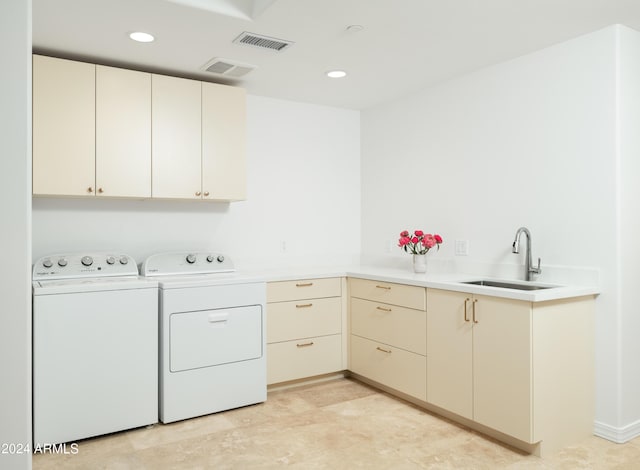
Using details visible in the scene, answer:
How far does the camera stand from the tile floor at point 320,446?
2441mm

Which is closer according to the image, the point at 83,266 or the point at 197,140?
the point at 83,266

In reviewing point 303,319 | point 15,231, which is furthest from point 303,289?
point 15,231

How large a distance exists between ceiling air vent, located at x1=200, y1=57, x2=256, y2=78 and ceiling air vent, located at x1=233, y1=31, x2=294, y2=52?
1.11ft

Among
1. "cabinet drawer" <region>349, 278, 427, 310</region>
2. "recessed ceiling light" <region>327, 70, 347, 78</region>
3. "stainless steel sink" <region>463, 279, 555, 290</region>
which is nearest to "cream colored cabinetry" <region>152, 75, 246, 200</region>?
"recessed ceiling light" <region>327, 70, 347, 78</region>

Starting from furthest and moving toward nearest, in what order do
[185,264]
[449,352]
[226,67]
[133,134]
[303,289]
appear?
1. [303,289]
2. [185,264]
3. [226,67]
4. [133,134]
5. [449,352]

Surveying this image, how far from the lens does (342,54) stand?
308 centimetres

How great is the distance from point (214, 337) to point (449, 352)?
142 centimetres

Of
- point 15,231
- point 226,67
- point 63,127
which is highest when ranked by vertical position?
point 226,67

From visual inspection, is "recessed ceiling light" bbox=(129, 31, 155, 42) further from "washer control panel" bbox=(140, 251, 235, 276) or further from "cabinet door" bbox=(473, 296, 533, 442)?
"cabinet door" bbox=(473, 296, 533, 442)

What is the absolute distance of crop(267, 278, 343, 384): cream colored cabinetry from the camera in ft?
11.3

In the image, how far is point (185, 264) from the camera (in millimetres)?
3432

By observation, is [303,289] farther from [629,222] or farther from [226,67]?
[629,222]

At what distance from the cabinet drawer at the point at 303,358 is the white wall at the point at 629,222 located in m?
1.85

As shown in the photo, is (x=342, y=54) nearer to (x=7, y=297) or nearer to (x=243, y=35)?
(x=243, y=35)
